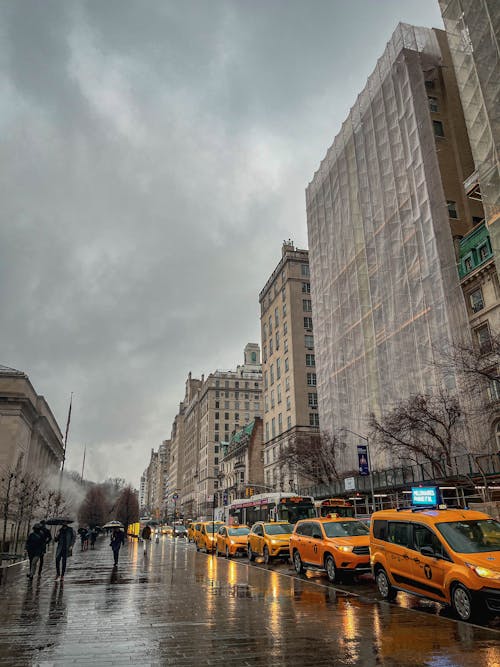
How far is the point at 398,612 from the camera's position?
10.4 metres

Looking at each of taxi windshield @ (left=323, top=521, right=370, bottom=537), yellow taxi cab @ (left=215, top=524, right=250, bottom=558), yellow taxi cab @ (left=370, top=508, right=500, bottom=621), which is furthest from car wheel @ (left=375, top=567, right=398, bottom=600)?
yellow taxi cab @ (left=215, top=524, right=250, bottom=558)

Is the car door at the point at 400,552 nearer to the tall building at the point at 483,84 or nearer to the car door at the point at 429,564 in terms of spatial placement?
the car door at the point at 429,564

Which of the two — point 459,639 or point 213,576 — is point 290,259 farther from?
point 459,639

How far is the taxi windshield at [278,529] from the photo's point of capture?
78.8ft

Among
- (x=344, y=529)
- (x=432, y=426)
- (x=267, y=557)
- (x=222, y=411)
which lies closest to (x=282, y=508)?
(x=267, y=557)

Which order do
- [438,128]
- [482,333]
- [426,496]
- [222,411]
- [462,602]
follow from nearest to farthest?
[462,602] → [426,496] → [482,333] → [438,128] → [222,411]

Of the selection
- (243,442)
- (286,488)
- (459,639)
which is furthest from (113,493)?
(459,639)

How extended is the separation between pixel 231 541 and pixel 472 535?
20855 millimetres

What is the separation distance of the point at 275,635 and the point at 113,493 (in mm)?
192290

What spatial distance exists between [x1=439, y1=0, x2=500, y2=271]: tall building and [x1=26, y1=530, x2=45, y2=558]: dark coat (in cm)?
2775

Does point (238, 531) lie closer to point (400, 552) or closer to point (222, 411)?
point (400, 552)

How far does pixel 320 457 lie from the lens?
155 feet

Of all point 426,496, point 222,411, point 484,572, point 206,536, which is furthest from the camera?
point 222,411

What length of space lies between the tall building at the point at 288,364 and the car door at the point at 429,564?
51.7 metres
